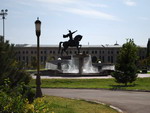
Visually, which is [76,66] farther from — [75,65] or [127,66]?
[127,66]

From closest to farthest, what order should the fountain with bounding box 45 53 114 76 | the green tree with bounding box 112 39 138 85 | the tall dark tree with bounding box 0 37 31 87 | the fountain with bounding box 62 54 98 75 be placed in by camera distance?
the tall dark tree with bounding box 0 37 31 87, the green tree with bounding box 112 39 138 85, the fountain with bounding box 45 53 114 76, the fountain with bounding box 62 54 98 75

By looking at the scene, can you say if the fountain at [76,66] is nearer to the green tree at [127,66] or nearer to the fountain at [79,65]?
the fountain at [79,65]

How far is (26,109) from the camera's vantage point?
552cm

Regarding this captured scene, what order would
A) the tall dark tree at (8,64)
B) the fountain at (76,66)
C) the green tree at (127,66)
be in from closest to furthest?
the tall dark tree at (8,64), the green tree at (127,66), the fountain at (76,66)

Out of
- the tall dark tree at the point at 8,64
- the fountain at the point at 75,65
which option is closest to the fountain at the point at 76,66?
the fountain at the point at 75,65

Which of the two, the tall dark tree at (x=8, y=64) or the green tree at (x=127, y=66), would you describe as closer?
the tall dark tree at (x=8, y=64)

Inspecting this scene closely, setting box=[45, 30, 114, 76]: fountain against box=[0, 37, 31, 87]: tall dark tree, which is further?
box=[45, 30, 114, 76]: fountain

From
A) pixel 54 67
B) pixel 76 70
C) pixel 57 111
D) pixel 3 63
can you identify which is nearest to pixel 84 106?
pixel 57 111

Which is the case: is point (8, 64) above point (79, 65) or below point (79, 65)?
above

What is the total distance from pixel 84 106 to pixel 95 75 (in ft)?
82.2

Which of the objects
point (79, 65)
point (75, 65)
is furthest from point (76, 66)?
point (79, 65)

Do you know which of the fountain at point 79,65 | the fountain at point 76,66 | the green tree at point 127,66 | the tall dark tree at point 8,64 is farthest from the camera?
the fountain at point 79,65

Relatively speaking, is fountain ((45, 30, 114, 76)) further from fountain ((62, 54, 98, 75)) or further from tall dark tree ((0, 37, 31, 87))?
tall dark tree ((0, 37, 31, 87))

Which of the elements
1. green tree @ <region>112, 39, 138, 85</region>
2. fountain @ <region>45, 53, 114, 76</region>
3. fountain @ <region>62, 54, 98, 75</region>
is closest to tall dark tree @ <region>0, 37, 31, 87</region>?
green tree @ <region>112, 39, 138, 85</region>
